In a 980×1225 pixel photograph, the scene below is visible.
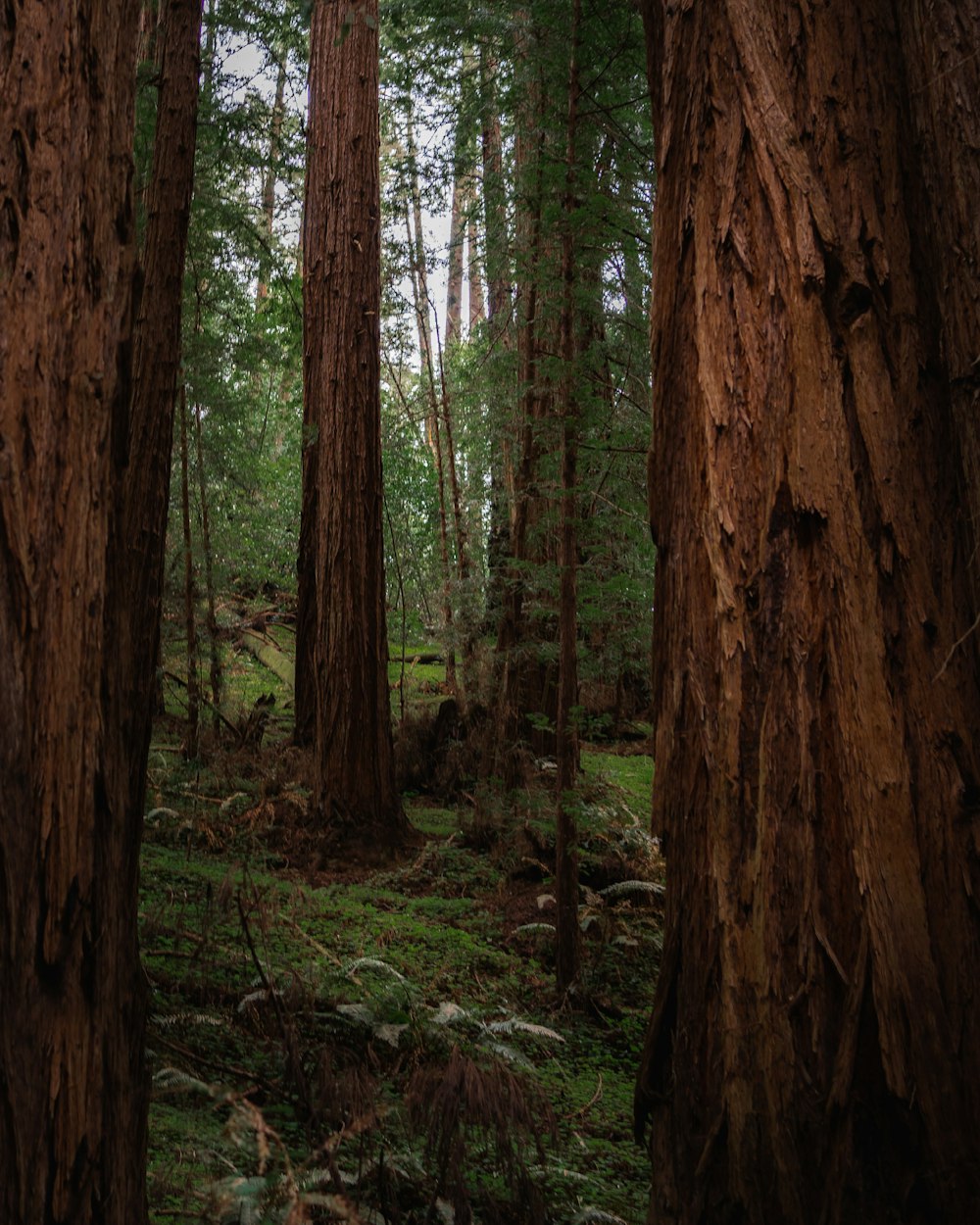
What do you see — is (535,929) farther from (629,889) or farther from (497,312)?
(497,312)

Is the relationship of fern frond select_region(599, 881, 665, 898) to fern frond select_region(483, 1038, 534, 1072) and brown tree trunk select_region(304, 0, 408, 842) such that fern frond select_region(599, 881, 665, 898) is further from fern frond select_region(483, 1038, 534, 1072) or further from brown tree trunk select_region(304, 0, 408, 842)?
fern frond select_region(483, 1038, 534, 1072)

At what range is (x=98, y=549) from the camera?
1862mm

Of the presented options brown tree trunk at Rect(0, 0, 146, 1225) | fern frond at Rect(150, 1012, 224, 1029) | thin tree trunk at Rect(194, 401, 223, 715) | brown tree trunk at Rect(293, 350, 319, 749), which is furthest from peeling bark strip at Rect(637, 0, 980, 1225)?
thin tree trunk at Rect(194, 401, 223, 715)

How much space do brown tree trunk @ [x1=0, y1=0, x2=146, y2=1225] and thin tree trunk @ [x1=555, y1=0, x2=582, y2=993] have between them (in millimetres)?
3754

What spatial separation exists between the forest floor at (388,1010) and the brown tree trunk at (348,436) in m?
0.74

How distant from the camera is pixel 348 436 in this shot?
26.5 ft

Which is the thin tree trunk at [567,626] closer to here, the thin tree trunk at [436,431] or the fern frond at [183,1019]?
the fern frond at [183,1019]

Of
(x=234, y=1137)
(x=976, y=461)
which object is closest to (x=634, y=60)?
(x=976, y=461)

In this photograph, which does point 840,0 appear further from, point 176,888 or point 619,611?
point 176,888

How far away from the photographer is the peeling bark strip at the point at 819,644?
235 cm

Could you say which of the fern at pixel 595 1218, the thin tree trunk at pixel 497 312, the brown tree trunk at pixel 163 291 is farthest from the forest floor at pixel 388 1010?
the thin tree trunk at pixel 497 312

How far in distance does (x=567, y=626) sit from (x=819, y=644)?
303 cm

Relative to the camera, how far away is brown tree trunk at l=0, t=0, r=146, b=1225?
65.3 inches

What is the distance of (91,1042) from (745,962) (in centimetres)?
169
